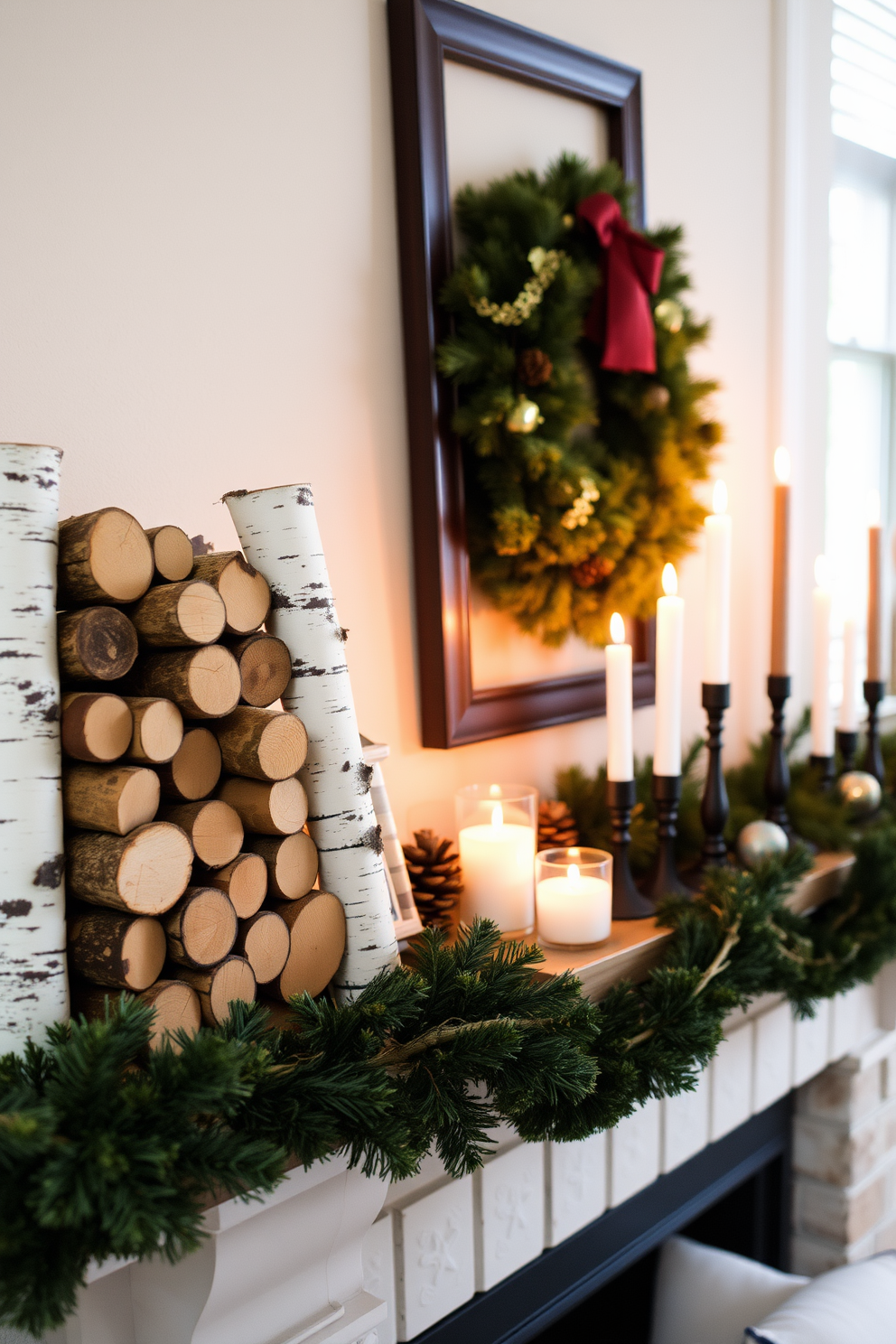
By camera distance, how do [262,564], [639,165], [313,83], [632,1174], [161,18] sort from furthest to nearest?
[639,165]
[632,1174]
[313,83]
[161,18]
[262,564]

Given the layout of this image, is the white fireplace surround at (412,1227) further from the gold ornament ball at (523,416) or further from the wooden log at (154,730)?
the gold ornament ball at (523,416)

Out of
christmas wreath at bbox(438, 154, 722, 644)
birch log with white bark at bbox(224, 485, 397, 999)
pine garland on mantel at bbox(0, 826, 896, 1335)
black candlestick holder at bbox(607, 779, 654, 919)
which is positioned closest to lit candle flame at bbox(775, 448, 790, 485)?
christmas wreath at bbox(438, 154, 722, 644)

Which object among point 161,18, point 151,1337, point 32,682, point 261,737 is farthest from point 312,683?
point 161,18

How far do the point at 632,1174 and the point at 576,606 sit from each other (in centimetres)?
68

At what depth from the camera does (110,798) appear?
0.61 m

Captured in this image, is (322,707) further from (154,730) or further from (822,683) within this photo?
(822,683)

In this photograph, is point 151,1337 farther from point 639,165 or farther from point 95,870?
point 639,165

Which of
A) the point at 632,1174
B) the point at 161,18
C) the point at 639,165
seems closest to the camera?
the point at 161,18

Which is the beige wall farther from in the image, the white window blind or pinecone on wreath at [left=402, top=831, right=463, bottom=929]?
the white window blind

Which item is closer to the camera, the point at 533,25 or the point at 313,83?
the point at 313,83

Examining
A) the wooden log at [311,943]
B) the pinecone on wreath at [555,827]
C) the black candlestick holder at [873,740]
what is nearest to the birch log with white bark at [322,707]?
the wooden log at [311,943]

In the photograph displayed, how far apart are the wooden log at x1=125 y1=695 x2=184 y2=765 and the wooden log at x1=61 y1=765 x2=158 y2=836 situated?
0.01 metres

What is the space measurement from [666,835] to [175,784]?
0.66m

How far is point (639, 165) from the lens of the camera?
1.29 metres
